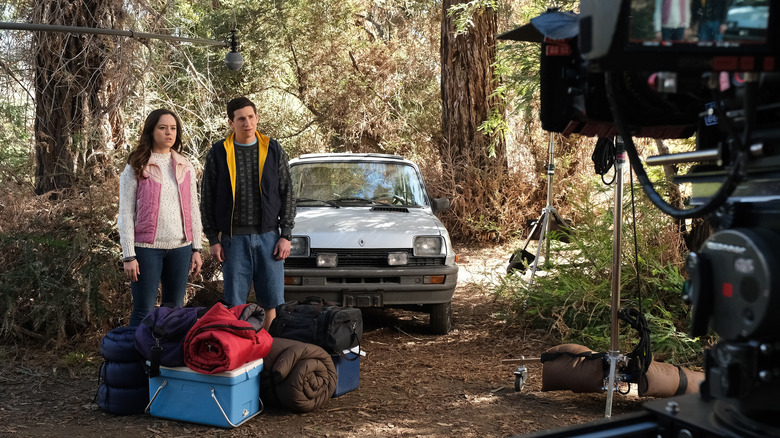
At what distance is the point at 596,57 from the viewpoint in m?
1.56

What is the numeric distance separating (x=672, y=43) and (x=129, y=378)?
4.11m

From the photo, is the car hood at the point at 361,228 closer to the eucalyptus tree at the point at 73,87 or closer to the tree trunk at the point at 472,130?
the eucalyptus tree at the point at 73,87

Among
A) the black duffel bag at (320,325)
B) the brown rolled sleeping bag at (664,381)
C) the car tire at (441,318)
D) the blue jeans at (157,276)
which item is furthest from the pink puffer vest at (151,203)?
the brown rolled sleeping bag at (664,381)

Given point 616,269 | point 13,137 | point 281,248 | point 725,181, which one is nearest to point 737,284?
point 725,181

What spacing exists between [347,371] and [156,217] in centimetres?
172

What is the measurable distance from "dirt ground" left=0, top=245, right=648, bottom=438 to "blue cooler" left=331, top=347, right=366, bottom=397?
0.07 m

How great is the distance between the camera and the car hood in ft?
21.5

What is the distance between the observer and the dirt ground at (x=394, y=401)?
4582 mm

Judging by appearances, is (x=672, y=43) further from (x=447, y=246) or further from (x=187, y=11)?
(x=187, y=11)

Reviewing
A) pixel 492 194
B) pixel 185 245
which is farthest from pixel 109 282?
pixel 492 194

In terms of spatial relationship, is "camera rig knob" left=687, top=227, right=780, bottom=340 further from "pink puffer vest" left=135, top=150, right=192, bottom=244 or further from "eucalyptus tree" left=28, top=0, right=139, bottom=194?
"eucalyptus tree" left=28, top=0, right=139, bottom=194

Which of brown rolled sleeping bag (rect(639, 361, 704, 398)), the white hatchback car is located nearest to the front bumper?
the white hatchback car

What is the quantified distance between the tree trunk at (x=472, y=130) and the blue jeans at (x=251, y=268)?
850cm

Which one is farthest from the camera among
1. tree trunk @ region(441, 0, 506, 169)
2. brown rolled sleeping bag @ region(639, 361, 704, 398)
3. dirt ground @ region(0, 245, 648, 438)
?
tree trunk @ region(441, 0, 506, 169)
